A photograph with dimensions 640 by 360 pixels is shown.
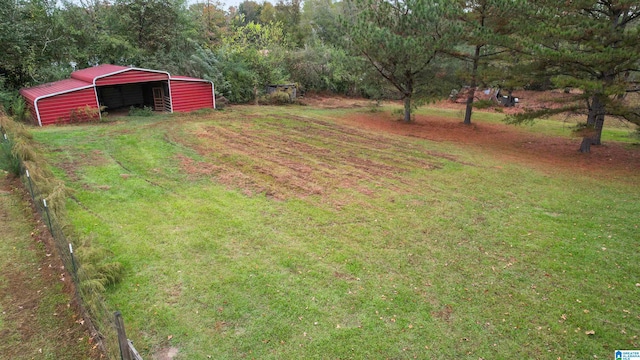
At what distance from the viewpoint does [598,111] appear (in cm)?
1241

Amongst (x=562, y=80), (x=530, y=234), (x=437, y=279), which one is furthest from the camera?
(x=562, y=80)

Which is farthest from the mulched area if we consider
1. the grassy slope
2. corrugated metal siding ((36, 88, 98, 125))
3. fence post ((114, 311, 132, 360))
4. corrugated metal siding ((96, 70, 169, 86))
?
the grassy slope

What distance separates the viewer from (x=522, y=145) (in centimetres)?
1463

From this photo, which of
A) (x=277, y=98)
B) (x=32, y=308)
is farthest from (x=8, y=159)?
(x=277, y=98)

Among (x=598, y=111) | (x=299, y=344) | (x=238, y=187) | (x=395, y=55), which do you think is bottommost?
(x=299, y=344)

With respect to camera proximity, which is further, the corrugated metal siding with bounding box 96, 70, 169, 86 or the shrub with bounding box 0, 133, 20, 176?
the corrugated metal siding with bounding box 96, 70, 169, 86

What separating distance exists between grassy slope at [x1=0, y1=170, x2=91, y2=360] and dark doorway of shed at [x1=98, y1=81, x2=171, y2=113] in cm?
1276

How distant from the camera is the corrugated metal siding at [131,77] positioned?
15.5m

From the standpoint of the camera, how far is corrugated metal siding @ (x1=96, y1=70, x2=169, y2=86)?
50.9ft

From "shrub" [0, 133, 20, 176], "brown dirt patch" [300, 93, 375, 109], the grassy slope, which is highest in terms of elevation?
"brown dirt patch" [300, 93, 375, 109]

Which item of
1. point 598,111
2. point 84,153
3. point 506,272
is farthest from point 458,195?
point 84,153

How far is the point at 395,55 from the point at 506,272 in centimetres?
1156

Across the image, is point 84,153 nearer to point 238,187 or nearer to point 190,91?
point 238,187

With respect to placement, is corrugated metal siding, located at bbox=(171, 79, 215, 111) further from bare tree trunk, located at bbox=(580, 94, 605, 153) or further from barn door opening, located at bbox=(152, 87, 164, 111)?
bare tree trunk, located at bbox=(580, 94, 605, 153)
